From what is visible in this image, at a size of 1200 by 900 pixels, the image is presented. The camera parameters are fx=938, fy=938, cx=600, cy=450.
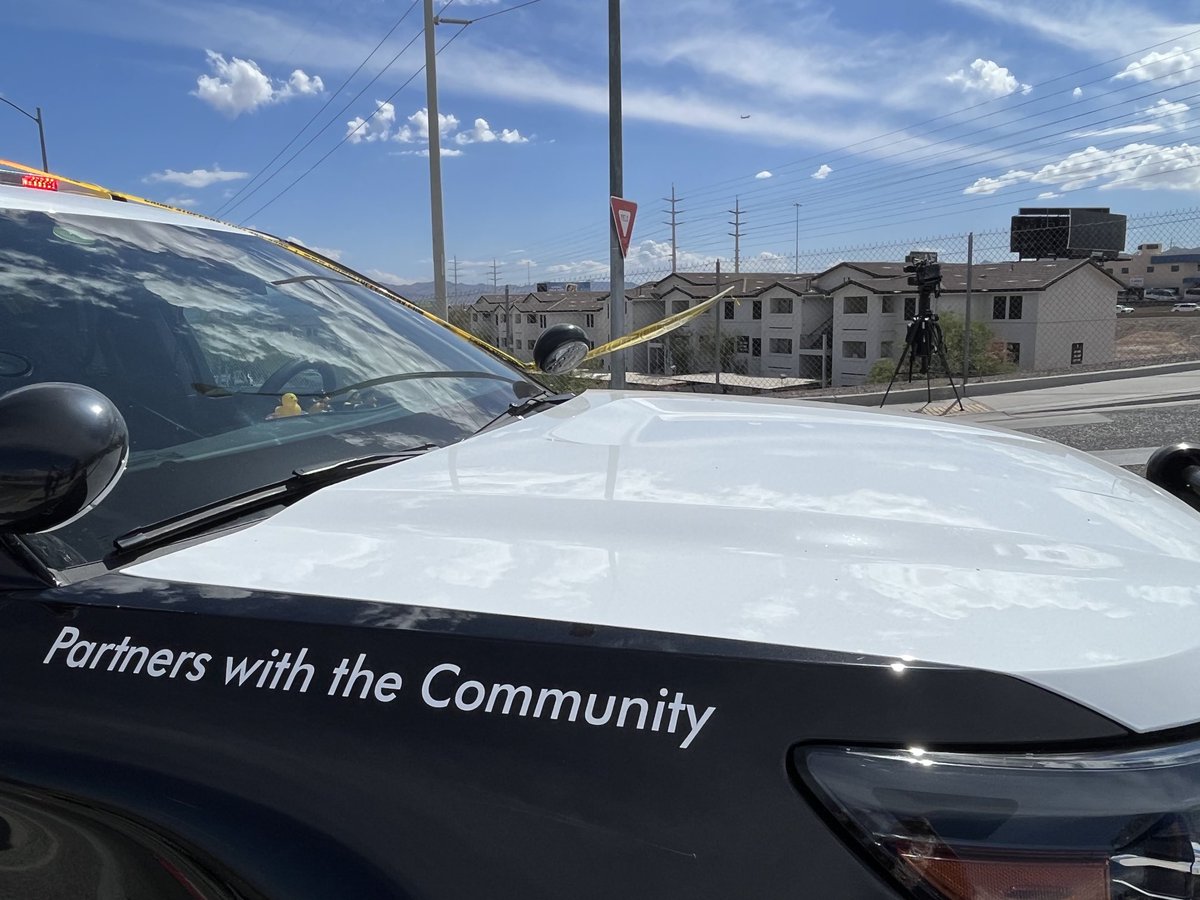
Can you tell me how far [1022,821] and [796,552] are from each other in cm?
41

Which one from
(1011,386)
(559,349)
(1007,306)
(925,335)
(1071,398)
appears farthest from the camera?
(1007,306)

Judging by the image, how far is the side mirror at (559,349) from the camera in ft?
9.76

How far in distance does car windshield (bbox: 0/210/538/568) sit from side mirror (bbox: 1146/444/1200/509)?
144 centimetres

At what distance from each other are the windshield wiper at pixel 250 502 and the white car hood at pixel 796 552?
0.19ft

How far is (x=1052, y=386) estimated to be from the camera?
1231 cm

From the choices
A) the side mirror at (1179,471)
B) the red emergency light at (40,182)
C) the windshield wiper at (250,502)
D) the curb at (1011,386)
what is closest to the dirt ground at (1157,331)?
the curb at (1011,386)

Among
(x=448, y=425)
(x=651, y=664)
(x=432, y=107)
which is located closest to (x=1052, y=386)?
(x=432, y=107)

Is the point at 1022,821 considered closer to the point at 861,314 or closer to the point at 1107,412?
the point at 1107,412

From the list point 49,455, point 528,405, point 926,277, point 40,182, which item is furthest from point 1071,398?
point 49,455

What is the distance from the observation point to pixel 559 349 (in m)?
2.97

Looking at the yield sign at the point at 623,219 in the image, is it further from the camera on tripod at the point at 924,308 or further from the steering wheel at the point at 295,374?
the steering wheel at the point at 295,374

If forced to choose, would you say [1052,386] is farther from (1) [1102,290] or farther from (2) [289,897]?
(1) [1102,290]

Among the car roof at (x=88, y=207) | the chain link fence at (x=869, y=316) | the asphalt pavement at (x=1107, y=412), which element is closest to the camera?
the car roof at (x=88, y=207)

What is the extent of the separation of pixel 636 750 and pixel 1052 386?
A: 1289cm
